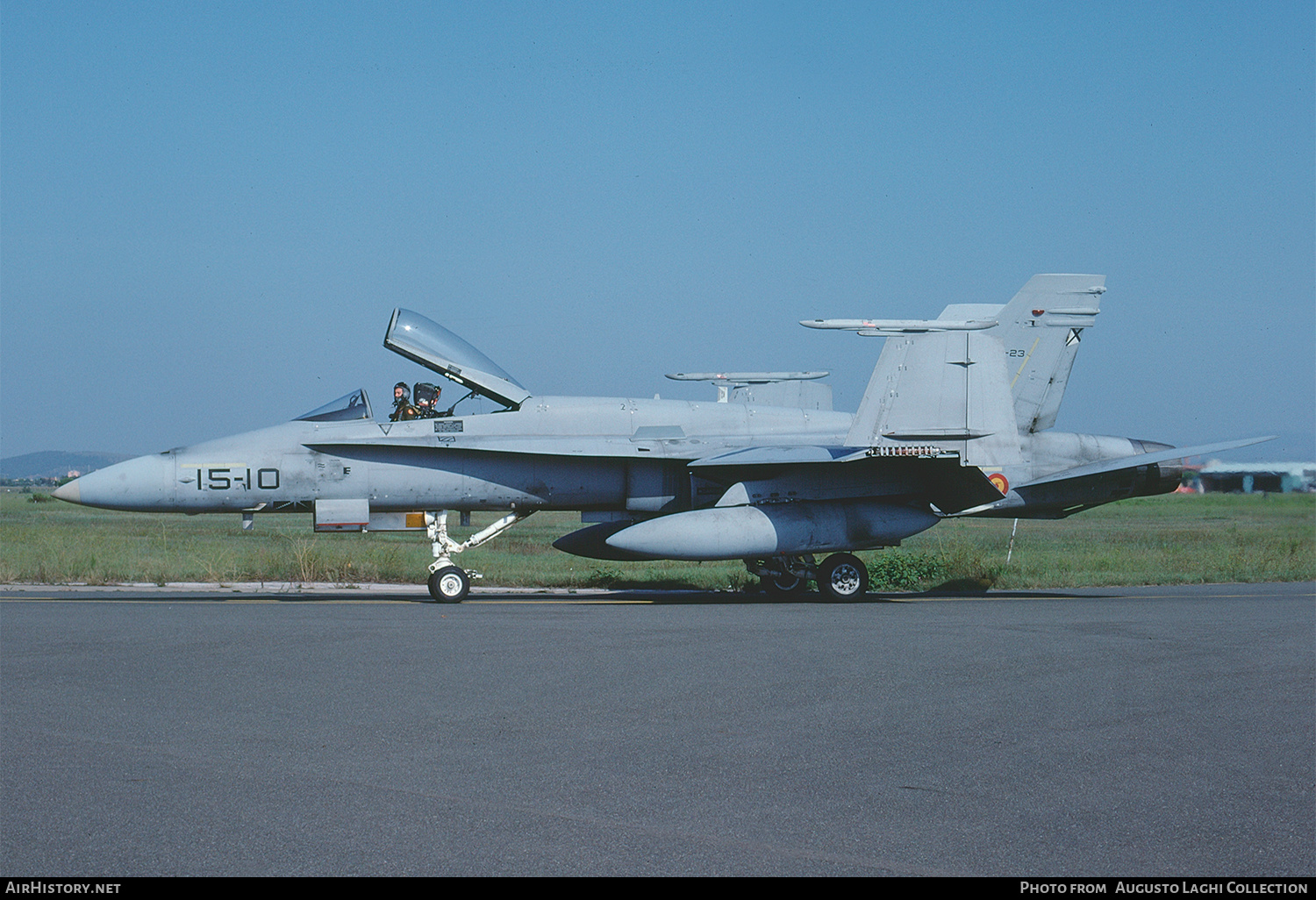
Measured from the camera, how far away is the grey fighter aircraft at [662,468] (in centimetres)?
1499

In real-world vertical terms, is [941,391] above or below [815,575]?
above

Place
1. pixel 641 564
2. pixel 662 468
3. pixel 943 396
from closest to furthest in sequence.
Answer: pixel 943 396
pixel 662 468
pixel 641 564

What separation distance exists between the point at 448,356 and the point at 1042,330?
9354mm

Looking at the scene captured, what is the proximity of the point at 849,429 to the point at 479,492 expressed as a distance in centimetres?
520

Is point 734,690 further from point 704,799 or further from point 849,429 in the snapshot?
point 849,429

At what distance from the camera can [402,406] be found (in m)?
15.9

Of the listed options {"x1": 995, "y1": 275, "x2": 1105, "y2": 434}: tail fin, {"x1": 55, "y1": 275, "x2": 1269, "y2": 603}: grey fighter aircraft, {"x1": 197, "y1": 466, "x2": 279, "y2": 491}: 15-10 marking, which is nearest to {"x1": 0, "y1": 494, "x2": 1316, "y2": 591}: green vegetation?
{"x1": 197, "y1": 466, "x2": 279, "y2": 491}: 15-10 marking

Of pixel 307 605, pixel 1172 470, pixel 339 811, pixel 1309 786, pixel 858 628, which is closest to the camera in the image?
pixel 339 811

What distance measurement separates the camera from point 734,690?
7.73 m

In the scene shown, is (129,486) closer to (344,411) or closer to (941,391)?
(344,411)

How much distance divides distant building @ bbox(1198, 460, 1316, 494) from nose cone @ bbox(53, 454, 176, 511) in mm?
15614

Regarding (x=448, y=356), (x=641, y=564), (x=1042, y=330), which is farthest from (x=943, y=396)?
(x=641, y=564)

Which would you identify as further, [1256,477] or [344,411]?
[1256,477]

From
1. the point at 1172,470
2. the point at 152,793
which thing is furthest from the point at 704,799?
the point at 1172,470
